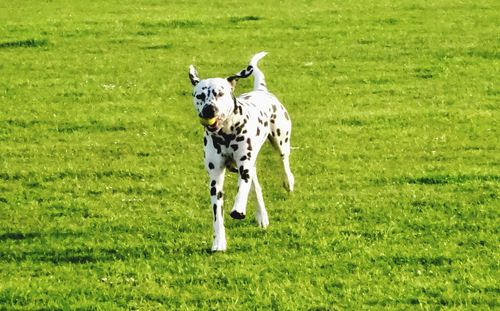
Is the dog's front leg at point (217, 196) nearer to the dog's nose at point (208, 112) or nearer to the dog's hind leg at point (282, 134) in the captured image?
the dog's nose at point (208, 112)

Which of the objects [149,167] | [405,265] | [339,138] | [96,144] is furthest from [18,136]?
[405,265]

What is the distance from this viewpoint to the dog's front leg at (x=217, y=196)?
1140cm

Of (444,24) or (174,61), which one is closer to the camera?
(174,61)

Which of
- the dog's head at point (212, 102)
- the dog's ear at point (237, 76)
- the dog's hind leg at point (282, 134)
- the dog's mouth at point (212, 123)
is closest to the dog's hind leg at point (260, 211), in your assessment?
the dog's hind leg at point (282, 134)

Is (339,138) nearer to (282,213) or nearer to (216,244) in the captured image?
(282,213)

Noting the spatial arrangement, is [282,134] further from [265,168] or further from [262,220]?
[265,168]

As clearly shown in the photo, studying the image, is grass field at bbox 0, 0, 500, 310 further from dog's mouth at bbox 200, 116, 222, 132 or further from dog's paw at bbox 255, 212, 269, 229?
dog's mouth at bbox 200, 116, 222, 132

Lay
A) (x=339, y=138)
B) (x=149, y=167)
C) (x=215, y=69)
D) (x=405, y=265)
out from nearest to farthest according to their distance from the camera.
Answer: (x=405, y=265) < (x=149, y=167) < (x=339, y=138) < (x=215, y=69)

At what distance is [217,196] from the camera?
37.7 ft

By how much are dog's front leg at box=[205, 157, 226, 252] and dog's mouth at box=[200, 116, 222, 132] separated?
2.52 ft

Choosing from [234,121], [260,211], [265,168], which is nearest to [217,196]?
[234,121]

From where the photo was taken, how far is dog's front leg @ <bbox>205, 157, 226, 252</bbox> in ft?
37.4

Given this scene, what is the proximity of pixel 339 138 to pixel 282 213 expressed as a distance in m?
4.71

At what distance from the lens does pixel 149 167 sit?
15805 mm
